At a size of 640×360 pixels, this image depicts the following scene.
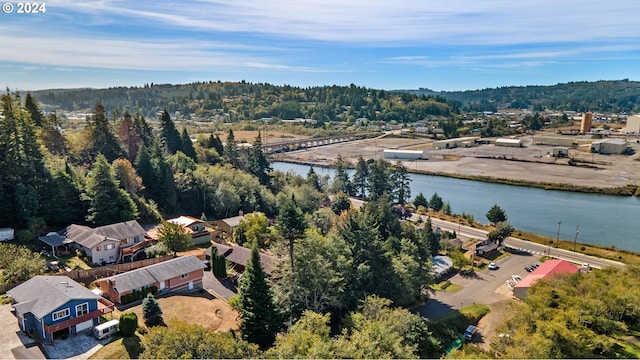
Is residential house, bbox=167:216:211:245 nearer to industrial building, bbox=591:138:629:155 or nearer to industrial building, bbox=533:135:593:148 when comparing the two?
industrial building, bbox=591:138:629:155

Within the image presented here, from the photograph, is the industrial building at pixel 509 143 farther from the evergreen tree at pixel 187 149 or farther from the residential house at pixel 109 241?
the residential house at pixel 109 241

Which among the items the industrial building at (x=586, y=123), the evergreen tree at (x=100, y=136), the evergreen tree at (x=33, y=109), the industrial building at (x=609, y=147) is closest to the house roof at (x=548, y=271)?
the evergreen tree at (x=100, y=136)

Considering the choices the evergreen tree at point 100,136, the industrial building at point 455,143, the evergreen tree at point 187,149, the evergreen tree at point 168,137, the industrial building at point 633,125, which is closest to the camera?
the evergreen tree at point 100,136

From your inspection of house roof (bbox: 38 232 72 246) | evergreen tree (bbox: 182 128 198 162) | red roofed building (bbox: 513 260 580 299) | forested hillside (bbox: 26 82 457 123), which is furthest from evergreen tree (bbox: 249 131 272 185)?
forested hillside (bbox: 26 82 457 123)

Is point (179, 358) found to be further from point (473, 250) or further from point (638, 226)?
point (638, 226)

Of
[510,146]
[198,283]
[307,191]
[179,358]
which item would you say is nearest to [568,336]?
[179,358]

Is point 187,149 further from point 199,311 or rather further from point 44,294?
point 44,294
